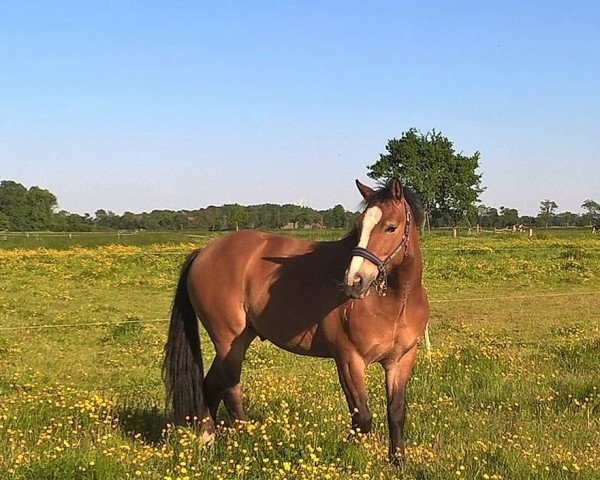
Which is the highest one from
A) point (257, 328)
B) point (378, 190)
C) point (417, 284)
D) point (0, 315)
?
point (378, 190)

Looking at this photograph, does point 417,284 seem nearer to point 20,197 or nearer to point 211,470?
point 211,470

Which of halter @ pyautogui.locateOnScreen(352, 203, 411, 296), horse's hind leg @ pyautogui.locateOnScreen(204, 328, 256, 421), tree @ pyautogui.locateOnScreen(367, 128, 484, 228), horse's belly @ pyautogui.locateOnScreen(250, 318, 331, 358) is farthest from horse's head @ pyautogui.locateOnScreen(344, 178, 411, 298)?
tree @ pyautogui.locateOnScreen(367, 128, 484, 228)

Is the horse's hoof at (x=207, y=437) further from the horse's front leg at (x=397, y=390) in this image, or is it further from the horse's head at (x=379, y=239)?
the horse's head at (x=379, y=239)

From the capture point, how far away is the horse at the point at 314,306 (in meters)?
4.36

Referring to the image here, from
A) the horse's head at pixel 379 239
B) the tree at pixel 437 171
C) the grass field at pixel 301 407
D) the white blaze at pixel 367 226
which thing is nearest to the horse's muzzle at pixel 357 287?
the horse's head at pixel 379 239

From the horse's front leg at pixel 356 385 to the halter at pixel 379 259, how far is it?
517 mm

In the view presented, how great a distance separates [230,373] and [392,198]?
7.12 ft

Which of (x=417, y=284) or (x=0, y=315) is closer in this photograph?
(x=417, y=284)

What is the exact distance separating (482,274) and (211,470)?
768 inches

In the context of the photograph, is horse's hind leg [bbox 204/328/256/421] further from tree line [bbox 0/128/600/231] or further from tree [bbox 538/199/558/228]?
tree [bbox 538/199/558/228]

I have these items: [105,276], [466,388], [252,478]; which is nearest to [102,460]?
[252,478]

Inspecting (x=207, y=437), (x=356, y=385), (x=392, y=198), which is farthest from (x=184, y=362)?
(x=392, y=198)

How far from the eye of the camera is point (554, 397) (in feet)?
20.6

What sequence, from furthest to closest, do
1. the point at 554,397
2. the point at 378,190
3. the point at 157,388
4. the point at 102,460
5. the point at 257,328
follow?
1. the point at 157,388
2. the point at 554,397
3. the point at 257,328
4. the point at 378,190
5. the point at 102,460
